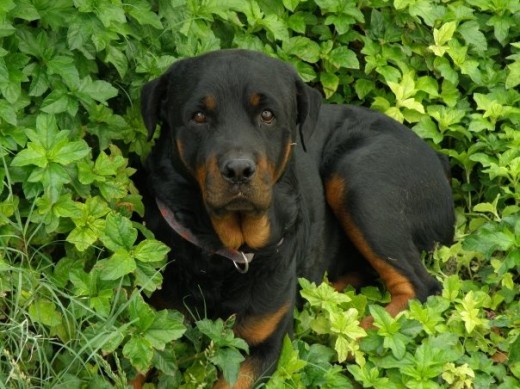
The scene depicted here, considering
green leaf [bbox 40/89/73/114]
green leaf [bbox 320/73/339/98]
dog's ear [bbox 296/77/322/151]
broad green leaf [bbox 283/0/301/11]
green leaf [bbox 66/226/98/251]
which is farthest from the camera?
green leaf [bbox 320/73/339/98]

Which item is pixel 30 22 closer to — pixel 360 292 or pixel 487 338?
pixel 360 292

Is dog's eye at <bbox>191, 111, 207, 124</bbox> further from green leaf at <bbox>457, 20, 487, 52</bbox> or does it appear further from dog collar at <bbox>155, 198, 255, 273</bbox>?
green leaf at <bbox>457, 20, 487, 52</bbox>

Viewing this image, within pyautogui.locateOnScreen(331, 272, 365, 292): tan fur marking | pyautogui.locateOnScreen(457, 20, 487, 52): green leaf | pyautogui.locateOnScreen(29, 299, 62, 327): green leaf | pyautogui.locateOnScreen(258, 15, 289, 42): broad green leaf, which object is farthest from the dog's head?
pyautogui.locateOnScreen(457, 20, 487, 52): green leaf

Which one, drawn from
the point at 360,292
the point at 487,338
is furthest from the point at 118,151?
the point at 487,338

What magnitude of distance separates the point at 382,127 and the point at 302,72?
524 millimetres

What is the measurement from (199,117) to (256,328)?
36.9 inches

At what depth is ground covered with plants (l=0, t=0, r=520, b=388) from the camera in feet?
13.6

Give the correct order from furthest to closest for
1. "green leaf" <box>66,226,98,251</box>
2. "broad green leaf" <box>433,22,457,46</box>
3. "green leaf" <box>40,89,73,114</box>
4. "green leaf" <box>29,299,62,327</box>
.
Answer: "broad green leaf" <box>433,22,457,46</box>
"green leaf" <box>40,89,73,114</box>
"green leaf" <box>66,226,98,251</box>
"green leaf" <box>29,299,62,327</box>

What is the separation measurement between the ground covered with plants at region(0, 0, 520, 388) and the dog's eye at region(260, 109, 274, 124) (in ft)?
2.12

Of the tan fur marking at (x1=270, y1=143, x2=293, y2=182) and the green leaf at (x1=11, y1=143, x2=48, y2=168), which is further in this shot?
the tan fur marking at (x1=270, y1=143, x2=293, y2=182)

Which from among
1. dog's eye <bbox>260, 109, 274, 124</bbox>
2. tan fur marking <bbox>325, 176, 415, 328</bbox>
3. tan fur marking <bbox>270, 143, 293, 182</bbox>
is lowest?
tan fur marking <bbox>325, 176, 415, 328</bbox>

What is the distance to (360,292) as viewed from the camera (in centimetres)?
560

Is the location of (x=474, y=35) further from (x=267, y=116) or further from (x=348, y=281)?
(x=267, y=116)

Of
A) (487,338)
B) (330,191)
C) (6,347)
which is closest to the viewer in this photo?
(6,347)
